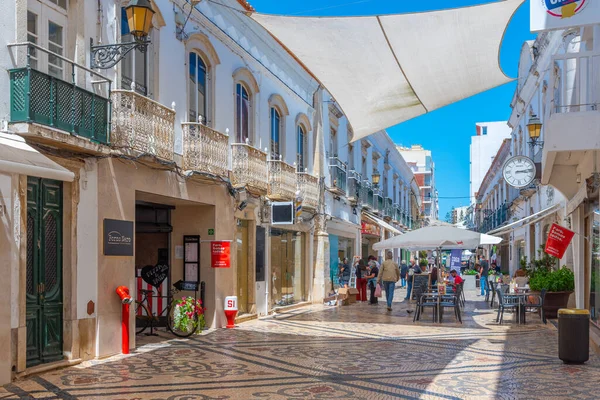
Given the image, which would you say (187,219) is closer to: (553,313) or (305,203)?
(305,203)

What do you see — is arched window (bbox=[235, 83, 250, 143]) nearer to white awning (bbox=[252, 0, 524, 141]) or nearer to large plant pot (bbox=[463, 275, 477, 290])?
white awning (bbox=[252, 0, 524, 141])

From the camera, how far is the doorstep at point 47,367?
833 centimetres

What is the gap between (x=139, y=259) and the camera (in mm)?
14492

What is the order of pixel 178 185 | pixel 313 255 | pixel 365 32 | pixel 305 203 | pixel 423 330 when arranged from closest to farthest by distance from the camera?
pixel 365 32, pixel 178 185, pixel 423 330, pixel 305 203, pixel 313 255

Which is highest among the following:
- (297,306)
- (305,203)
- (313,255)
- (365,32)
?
(365,32)

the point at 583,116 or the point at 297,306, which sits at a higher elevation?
the point at 583,116

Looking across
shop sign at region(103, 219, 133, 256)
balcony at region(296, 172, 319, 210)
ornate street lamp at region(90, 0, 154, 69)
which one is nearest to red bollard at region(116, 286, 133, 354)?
shop sign at region(103, 219, 133, 256)

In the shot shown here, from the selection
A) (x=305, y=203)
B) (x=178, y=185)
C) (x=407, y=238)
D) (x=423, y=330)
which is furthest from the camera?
(x=305, y=203)

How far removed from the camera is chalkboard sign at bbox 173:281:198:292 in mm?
13312

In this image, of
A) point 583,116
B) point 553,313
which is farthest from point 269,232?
point 583,116

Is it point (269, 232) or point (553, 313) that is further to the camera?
point (269, 232)

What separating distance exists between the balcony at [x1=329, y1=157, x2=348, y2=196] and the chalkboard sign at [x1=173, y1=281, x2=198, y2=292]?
10168 mm

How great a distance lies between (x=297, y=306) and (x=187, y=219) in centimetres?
671

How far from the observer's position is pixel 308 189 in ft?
65.1
